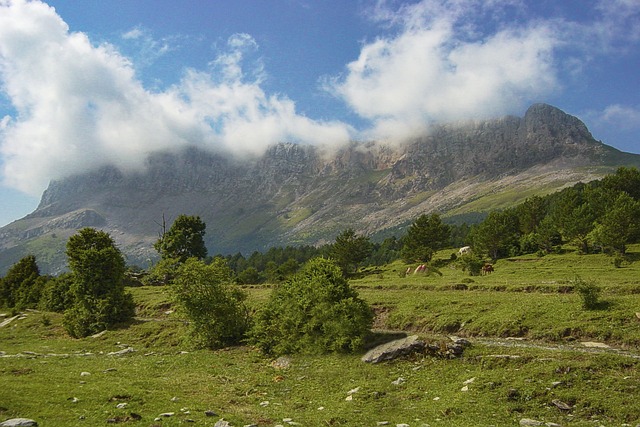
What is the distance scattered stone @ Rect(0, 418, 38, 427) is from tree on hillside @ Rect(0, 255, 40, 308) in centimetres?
7468

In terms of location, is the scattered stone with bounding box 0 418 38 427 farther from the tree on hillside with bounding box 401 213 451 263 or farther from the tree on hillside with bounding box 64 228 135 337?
the tree on hillside with bounding box 401 213 451 263

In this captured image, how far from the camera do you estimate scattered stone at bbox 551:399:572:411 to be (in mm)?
16656

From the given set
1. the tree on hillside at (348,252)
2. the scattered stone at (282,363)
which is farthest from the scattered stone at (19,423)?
the tree on hillside at (348,252)

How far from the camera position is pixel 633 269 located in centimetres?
5988

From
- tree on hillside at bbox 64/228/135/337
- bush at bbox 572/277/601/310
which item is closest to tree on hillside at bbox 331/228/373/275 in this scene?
tree on hillside at bbox 64/228/135/337

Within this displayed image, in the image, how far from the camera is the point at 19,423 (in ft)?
47.5

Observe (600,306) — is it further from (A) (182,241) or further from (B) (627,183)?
(B) (627,183)

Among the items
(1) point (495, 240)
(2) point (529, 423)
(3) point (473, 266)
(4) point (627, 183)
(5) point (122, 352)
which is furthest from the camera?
(4) point (627, 183)

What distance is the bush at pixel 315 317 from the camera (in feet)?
97.3

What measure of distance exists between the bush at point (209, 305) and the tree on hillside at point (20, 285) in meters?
55.0

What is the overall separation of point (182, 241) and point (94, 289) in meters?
48.0

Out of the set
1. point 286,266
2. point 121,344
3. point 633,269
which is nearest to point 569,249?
point 633,269

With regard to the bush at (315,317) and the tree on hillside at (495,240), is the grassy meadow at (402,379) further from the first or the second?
the tree on hillside at (495,240)

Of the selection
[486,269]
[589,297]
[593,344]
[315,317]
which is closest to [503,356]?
[593,344]
